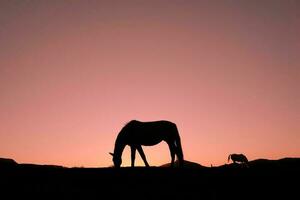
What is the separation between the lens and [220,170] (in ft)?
41.2

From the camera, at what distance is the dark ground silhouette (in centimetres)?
905

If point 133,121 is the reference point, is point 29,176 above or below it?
below

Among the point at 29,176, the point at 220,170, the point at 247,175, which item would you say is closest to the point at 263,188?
the point at 247,175

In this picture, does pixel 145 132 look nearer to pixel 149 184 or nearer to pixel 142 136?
pixel 142 136

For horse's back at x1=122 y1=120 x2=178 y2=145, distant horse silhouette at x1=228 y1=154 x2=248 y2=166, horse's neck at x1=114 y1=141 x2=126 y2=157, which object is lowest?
distant horse silhouette at x1=228 y1=154 x2=248 y2=166

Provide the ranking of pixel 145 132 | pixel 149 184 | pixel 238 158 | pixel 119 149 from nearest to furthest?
pixel 149 184 < pixel 145 132 < pixel 119 149 < pixel 238 158

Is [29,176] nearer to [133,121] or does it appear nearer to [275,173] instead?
[275,173]

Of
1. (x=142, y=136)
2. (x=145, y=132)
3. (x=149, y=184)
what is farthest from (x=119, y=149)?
(x=149, y=184)

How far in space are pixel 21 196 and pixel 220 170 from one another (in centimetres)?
670

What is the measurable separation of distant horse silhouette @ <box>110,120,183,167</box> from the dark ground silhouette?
28.2 ft

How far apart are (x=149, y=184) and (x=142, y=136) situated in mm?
10831

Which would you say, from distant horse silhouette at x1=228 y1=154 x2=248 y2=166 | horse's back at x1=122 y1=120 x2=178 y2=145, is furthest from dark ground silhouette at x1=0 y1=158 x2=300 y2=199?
distant horse silhouette at x1=228 y1=154 x2=248 y2=166

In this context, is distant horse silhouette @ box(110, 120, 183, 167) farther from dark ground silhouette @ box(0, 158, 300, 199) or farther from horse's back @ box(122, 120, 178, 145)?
dark ground silhouette @ box(0, 158, 300, 199)

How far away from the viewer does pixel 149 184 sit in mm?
10102
